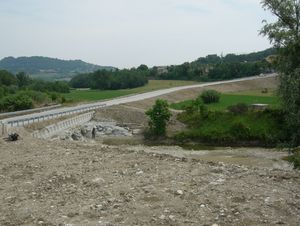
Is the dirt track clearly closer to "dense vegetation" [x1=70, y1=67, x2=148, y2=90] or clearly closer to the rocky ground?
the rocky ground

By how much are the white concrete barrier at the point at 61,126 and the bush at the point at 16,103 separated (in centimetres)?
1110

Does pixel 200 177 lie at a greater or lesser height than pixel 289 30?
lesser

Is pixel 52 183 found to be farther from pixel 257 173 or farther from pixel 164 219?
pixel 257 173

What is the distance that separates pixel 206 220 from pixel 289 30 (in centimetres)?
2645

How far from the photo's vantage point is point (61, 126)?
54.8 m

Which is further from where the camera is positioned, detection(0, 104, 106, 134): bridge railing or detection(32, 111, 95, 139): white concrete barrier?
detection(32, 111, 95, 139): white concrete barrier

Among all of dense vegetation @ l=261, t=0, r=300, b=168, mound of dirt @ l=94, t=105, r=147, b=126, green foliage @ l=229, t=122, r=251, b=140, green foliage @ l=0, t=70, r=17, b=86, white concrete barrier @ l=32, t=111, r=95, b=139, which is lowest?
green foliage @ l=229, t=122, r=251, b=140

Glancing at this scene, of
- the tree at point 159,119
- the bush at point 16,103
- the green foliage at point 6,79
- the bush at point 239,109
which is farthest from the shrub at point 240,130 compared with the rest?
the green foliage at point 6,79

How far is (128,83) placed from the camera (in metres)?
153

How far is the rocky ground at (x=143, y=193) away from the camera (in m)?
13.9

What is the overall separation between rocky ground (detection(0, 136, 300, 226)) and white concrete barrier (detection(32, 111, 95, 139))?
24.6 meters

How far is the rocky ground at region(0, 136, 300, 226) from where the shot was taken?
546 inches

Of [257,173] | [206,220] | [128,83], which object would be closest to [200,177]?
[257,173]

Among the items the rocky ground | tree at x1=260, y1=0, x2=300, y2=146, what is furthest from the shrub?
the rocky ground
